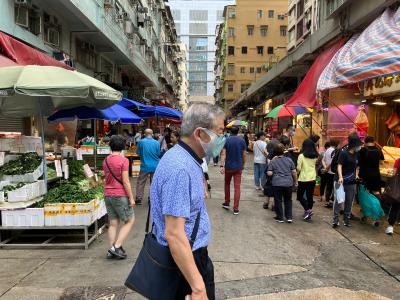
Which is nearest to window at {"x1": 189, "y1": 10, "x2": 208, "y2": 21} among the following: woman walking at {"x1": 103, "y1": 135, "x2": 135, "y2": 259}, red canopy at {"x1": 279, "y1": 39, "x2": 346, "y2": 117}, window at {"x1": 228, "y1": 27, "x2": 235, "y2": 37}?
window at {"x1": 228, "y1": 27, "x2": 235, "y2": 37}

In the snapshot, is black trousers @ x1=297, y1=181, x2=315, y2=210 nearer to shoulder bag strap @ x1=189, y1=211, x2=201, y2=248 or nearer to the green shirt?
the green shirt

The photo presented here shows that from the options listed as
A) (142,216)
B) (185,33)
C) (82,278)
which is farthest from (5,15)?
(185,33)

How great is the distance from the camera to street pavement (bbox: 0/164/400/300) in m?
4.45

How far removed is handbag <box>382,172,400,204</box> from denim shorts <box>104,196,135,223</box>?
4.53m

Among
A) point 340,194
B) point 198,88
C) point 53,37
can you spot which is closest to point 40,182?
point 340,194

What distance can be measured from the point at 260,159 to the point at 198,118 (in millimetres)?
9366

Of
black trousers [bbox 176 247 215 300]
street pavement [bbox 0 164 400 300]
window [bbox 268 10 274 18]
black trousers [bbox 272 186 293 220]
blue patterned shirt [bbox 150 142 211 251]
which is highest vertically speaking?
window [bbox 268 10 274 18]

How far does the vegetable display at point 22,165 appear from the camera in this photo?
6281mm

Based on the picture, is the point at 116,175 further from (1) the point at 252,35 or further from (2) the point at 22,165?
(1) the point at 252,35

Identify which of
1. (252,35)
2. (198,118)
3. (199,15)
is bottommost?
(198,118)

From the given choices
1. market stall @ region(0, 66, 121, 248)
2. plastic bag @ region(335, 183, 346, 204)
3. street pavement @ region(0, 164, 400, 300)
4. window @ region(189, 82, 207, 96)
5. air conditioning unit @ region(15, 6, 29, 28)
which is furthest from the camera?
window @ region(189, 82, 207, 96)

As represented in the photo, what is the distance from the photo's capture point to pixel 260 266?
Answer: 5.28 metres

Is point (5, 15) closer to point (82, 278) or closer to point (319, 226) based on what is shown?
point (82, 278)

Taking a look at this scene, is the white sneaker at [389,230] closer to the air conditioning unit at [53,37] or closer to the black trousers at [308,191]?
the black trousers at [308,191]
